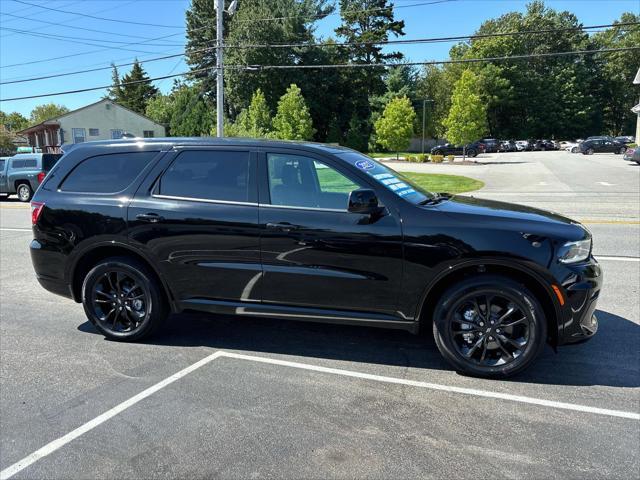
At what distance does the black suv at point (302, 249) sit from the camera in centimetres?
376

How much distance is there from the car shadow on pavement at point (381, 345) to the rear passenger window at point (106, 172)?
145cm

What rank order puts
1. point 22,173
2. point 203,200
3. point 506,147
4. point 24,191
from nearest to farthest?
point 203,200 < point 22,173 < point 24,191 < point 506,147

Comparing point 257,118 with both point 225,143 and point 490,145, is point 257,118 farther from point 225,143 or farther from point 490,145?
point 225,143

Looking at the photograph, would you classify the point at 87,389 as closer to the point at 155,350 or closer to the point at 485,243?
the point at 155,350

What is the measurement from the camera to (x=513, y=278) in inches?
150

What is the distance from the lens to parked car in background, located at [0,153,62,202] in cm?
1923

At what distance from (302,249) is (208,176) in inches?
43.6

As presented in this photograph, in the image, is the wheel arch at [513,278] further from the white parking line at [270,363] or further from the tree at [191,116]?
the tree at [191,116]

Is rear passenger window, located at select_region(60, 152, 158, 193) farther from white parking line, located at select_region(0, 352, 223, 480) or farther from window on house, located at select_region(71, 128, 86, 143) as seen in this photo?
window on house, located at select_region(71, 128, 86, 143)

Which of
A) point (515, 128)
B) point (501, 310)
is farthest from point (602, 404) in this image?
point (515, 128)

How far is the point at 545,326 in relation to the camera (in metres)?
3.75

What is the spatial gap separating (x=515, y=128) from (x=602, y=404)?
8162 centimetres

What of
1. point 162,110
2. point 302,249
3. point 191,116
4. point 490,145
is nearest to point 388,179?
point 302,249

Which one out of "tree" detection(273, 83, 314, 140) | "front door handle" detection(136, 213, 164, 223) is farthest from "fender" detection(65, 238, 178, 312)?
"tree" detection(273, 83, 314, 140)
